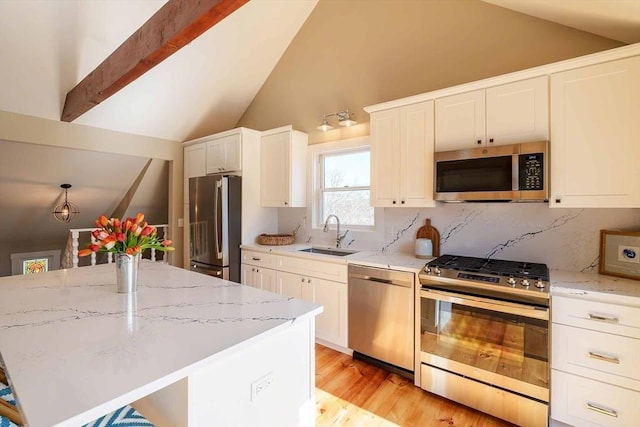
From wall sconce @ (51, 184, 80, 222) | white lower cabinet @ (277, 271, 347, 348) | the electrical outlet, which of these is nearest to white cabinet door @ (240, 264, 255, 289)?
white lower cabinet @ (277, 271, 347, 348)

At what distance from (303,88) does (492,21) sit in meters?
2.04

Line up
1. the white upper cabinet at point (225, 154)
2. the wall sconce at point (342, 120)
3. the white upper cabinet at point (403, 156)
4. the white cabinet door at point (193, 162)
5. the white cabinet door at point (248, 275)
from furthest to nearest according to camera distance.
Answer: the white cabinet door at point (193, 162) → the white upper cabinet at point (225, 154) → the white cabinet door at point (248, 275) → the wall sconce at point (342, 120) → the white upper cabinet at point (403, 156)

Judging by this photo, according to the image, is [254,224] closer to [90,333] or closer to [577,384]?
[90,333]

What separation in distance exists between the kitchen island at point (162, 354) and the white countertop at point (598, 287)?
1515 millimetres

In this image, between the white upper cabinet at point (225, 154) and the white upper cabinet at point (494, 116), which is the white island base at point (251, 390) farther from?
the white upper cabinet at point (225, 154)

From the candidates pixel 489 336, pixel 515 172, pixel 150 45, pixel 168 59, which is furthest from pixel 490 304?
pixel 168 59

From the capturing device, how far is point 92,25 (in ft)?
8.58

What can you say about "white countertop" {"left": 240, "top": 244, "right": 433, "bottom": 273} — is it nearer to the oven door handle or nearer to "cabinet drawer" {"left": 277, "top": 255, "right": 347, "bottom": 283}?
"cabinet drawer" {"left": 277, "top": 255, "right": 347, "bottom": 283}

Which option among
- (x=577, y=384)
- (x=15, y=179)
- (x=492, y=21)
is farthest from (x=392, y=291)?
(x=15, y=179)

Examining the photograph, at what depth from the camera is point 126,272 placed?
1585 millimetres

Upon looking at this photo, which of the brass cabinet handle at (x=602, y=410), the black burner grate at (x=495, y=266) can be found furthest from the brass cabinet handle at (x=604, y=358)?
the black burner grate at (x=495, y=266)

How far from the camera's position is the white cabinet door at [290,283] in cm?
301

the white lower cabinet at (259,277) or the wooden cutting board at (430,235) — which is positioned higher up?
the wooden cutting board at (430,235)

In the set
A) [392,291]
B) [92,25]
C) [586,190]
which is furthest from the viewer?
[92,25]
